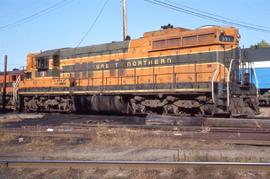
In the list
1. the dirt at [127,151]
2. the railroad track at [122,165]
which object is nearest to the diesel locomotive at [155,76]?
the dirt at [127,151]

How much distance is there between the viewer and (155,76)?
16.6 metres

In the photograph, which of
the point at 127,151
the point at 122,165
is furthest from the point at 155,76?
the point at 122,165

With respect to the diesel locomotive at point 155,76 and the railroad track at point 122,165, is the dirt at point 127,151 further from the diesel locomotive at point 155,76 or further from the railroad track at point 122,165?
the diesel locomotive at point 155,76

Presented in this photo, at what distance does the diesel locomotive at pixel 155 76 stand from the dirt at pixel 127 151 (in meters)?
4.11

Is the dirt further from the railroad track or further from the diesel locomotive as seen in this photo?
the diesel locomotive

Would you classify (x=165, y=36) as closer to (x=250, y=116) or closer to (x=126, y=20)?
(x=250, y=116)

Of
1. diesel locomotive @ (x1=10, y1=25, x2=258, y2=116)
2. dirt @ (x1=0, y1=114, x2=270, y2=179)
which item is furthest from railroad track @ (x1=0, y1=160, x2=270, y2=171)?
diesel locomotive @ (x1=10, y1=25, x2=258, y2=116)

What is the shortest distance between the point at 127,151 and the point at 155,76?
8.09 metres

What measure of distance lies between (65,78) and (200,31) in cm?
871

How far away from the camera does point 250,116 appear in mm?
14195

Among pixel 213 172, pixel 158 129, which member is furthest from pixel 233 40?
pixel 213 172

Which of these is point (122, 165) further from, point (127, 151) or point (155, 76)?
point (155, 76)

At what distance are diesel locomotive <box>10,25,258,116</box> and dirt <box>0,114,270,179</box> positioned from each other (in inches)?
162

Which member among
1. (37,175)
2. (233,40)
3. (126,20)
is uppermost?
(126,20)
